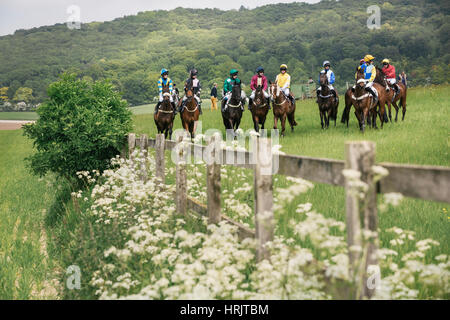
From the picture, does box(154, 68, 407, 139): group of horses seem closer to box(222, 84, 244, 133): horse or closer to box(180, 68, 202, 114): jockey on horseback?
box(222, 84, 244, 133): horse

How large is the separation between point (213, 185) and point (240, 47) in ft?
416

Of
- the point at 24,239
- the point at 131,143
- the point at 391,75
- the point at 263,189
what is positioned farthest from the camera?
the point at 391,75

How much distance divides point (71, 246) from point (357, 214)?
575 centimetres

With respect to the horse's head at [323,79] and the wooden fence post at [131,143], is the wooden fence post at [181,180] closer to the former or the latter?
the wooden fence post at [131,143]

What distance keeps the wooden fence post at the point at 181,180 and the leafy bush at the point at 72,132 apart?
16.5 ft

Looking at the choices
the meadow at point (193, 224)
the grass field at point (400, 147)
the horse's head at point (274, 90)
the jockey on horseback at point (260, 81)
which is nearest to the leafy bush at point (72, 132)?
the meadow at point (193, 224)

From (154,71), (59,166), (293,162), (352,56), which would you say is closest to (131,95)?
(154,71)

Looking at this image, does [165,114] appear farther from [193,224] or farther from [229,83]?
[193,224]

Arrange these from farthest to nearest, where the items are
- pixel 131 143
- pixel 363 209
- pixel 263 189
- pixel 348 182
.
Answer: pixel 131 143 → pixel 263 189 → pixel 363 209 → pixel 348 182

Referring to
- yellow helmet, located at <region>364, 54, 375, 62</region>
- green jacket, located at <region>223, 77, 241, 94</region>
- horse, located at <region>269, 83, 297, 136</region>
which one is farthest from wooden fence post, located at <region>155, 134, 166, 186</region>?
yellow helmet, located at <region>364, 54, 375, 62</region>

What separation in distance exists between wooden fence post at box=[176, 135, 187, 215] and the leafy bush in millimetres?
5026

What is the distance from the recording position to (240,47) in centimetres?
12800

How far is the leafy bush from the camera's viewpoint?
37.0 feet

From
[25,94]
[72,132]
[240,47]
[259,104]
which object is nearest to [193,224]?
[72,132]
